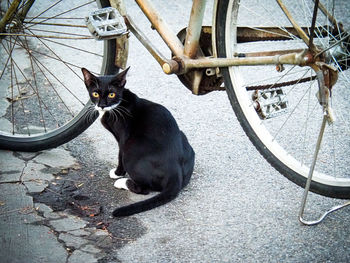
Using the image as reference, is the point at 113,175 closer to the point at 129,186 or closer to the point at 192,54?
the point at 129,186

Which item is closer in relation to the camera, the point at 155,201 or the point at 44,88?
the point at 155,201

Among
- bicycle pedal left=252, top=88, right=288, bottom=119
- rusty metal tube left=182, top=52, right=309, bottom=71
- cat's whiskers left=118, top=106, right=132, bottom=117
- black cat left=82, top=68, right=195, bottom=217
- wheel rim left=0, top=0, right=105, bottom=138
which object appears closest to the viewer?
rusty metal tube left=182, top=52, right=309, bottom=71

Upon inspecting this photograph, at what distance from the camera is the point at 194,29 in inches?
95.7

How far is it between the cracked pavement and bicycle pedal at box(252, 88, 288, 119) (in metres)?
0.89

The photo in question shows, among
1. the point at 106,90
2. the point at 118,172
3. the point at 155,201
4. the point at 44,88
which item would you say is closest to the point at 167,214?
the point at 155,201

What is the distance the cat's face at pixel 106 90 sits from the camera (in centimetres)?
269

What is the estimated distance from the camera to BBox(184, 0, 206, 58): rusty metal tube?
2.39 meters

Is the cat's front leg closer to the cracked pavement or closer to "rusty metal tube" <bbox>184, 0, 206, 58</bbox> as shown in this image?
the cracked pavement

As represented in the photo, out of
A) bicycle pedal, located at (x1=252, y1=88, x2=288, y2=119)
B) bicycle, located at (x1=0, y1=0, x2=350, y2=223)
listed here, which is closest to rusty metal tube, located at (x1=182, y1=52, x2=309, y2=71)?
bicycle, located at (x1=0, y1=0, x2=350, y2=223)

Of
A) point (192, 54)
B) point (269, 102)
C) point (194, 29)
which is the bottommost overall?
point (269, 102)

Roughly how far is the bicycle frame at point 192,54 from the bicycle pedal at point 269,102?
0.58ft

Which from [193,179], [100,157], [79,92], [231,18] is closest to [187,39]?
[231,18]

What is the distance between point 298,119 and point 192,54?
48.6 inches

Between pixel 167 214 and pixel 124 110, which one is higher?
pixel 124 110
